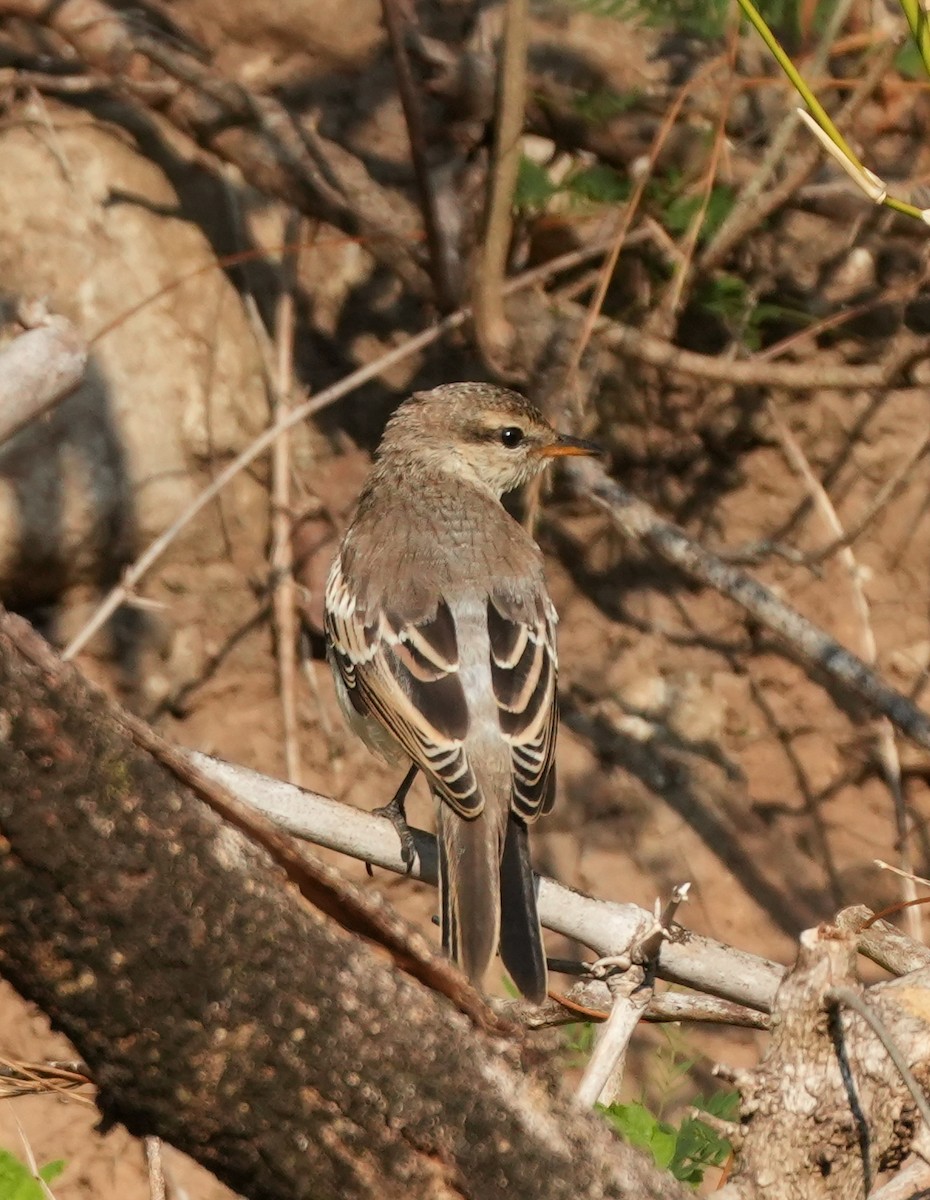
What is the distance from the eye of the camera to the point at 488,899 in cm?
458

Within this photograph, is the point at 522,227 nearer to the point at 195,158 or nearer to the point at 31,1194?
the point at 195,158

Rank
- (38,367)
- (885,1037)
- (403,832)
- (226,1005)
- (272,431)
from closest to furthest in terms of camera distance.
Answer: (226,1005)
(885,1037)
(38,367)
(403,832)
(272,431)

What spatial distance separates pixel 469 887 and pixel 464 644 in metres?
0.96

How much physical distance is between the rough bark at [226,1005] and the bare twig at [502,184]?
187 inches

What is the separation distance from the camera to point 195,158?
7.46 metres

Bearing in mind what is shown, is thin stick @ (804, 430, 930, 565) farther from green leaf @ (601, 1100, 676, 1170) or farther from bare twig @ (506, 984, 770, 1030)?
green leaf @ (601, 1100, 676, 1170)

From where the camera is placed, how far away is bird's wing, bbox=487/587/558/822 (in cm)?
496

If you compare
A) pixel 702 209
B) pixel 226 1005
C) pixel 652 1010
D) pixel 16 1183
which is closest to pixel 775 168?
pixel 702 209

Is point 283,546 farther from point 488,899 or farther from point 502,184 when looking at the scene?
point 488,899

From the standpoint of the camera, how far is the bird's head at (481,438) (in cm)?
645

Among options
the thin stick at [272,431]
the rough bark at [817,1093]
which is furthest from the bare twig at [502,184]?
the rough bark at [817,1093]

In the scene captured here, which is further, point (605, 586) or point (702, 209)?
point (605, 586)

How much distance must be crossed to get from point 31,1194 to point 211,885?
3.56 ft

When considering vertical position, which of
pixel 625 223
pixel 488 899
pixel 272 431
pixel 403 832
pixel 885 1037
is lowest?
pixel 885 1037
